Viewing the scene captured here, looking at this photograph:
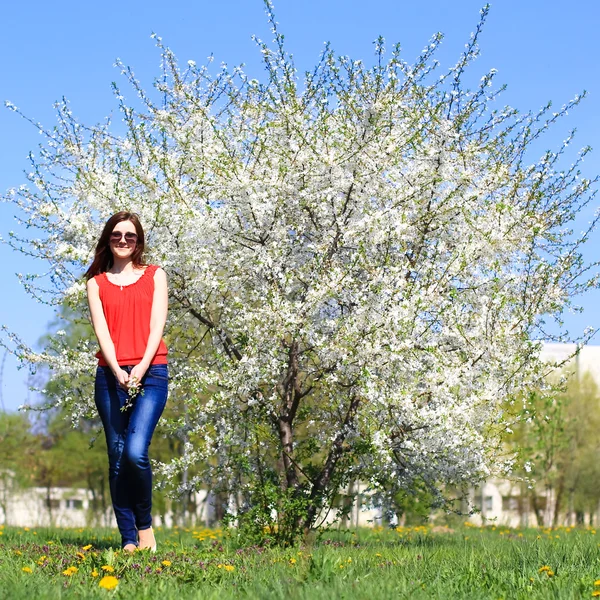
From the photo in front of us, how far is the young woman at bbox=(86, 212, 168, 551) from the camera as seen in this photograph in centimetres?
671

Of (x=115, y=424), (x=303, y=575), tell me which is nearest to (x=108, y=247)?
(x=115, y=424)

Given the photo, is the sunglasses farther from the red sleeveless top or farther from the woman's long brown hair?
the red sleeveless top

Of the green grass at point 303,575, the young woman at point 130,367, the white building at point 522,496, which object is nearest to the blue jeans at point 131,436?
the young woman at point 130,367

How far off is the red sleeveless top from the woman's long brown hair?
7.9 inches

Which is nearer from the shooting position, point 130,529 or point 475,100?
Answer: point 130,529

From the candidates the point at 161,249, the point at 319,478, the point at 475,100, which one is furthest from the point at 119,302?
the point at 475,100

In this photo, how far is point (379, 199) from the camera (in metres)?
9.00

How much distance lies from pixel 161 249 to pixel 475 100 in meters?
Result: 3.76

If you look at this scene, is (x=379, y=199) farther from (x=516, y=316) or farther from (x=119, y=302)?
(x=119, y=302)

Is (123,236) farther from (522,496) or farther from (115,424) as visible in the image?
(522,496)

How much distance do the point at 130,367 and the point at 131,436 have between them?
523 millimetres

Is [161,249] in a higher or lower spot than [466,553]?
higher

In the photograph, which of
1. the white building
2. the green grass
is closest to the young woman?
the green grass

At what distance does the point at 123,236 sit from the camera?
23.7 ft
